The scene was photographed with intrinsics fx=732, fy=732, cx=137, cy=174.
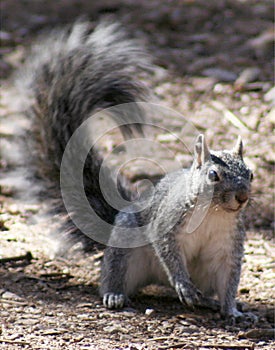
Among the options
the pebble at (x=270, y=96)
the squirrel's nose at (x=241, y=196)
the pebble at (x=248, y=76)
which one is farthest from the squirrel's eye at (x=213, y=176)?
the pebble at (x=248, y=76)

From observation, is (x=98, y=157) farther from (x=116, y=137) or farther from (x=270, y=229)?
(x=116, y=137)

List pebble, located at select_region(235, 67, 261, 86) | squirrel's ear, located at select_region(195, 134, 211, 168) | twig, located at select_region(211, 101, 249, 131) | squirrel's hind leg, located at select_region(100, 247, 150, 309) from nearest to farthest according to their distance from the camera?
squirrel's ear, located at select_region(195, 134, 211, 168), squirrel's hind leg, located at select_region(100, 247, 150, 309), twig, located at select_region(211, 101, 249, 131), pebble, located at select_region(235, 67, 261, 86)

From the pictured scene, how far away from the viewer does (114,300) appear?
3.07 meters

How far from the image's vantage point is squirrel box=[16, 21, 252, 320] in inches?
113

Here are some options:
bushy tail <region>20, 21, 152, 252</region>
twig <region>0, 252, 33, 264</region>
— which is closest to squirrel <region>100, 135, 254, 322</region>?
bushy tail <region>20, 21, 152, 252</region>

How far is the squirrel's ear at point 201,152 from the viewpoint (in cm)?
286

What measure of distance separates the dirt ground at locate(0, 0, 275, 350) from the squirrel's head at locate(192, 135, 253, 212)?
53 cm

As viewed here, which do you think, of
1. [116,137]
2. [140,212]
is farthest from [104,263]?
[116,137]

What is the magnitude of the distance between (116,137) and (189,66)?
118cm

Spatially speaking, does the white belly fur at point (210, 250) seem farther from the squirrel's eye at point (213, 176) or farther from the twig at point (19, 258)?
the twig at point (19, 258)

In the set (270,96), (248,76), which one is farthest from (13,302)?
(248,76)

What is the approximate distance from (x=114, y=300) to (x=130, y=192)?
0.58m

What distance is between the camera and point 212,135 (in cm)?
480

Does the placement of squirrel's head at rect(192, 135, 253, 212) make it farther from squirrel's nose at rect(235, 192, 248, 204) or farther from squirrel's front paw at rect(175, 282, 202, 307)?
squirrel's front paw at rect(175, 282, 202, 307)
